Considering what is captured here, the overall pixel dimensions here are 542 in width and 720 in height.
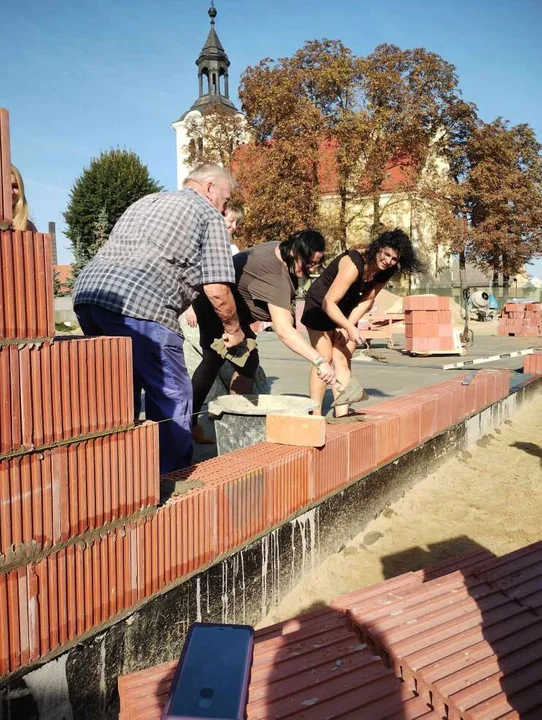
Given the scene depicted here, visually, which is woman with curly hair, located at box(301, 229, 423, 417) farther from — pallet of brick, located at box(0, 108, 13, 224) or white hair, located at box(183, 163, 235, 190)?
pallet of brick, located at box(0, 108, 13, 224)

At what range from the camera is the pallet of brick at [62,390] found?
1.45 metres

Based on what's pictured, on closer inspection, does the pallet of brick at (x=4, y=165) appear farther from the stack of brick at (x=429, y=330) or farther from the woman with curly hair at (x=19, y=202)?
the stack of brick at (x=429, y=330)

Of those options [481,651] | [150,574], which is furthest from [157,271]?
[481,651]

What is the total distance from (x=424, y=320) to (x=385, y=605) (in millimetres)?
11132

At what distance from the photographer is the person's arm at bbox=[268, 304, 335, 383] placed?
3.23 m

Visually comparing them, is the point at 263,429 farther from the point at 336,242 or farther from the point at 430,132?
the point at 430,132

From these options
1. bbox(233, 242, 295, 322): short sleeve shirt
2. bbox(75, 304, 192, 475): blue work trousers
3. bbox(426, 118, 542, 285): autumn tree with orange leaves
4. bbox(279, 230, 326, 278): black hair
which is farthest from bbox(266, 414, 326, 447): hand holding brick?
bbox(426, 118, 542, 285): autumn tree with orange leaves

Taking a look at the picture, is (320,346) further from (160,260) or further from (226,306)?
(160,260)

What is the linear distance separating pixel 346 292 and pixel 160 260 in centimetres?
208

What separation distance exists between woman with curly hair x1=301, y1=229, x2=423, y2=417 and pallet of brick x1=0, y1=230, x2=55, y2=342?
101 inches

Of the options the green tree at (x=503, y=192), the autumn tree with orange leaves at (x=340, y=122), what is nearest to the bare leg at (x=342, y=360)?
the autumn tree with orange leaves at (x=340, y=122)

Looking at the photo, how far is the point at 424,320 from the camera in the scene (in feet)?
40.3

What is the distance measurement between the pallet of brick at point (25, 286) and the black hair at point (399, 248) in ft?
9.74

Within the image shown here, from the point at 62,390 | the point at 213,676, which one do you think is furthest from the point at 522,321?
the point at 213,676
